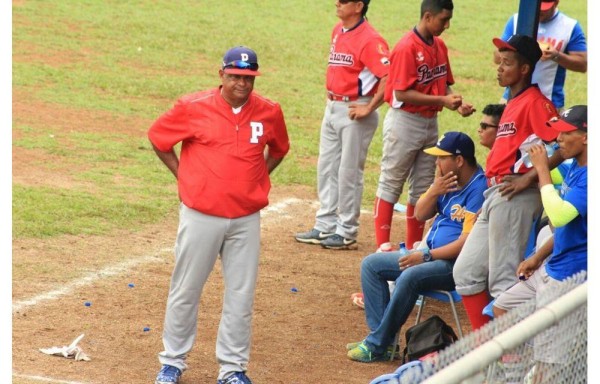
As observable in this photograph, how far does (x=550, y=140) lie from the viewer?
263 inches

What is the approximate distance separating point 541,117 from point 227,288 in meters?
2.16

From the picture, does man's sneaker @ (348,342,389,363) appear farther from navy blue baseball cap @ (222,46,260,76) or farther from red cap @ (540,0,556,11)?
red cap @ (540,0,556,11)

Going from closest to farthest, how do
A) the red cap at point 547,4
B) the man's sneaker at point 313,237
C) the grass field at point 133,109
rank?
the red cap at point 547,4
the grass field at point 133,109
the man's sneaker at point 313,237

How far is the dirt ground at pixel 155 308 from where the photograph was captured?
7.31 m

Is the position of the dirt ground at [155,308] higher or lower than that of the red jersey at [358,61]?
lower

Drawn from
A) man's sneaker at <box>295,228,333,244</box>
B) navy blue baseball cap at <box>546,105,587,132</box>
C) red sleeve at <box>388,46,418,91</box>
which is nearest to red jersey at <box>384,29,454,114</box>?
red sleeve at <box>388,46,418,91</box>

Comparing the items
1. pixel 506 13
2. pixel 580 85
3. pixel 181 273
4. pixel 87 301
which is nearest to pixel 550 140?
pixel 181 273

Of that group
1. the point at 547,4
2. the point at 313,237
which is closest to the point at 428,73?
the point at 547,4

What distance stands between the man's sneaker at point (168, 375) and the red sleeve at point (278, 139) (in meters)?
1.51

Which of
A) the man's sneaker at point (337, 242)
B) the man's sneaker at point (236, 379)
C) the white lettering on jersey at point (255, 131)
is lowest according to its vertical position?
the man's sneaker at point (337, 242)

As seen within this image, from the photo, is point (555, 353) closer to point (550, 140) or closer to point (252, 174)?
point (550, 140)

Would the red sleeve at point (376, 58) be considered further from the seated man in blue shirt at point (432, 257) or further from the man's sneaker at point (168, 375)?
the man's sneaker at point (168, 375)

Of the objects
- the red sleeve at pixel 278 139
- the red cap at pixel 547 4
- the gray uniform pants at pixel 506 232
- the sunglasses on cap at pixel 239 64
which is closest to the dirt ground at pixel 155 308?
the gray uniform pants at pixel 506 232

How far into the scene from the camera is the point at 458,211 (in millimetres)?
7512
